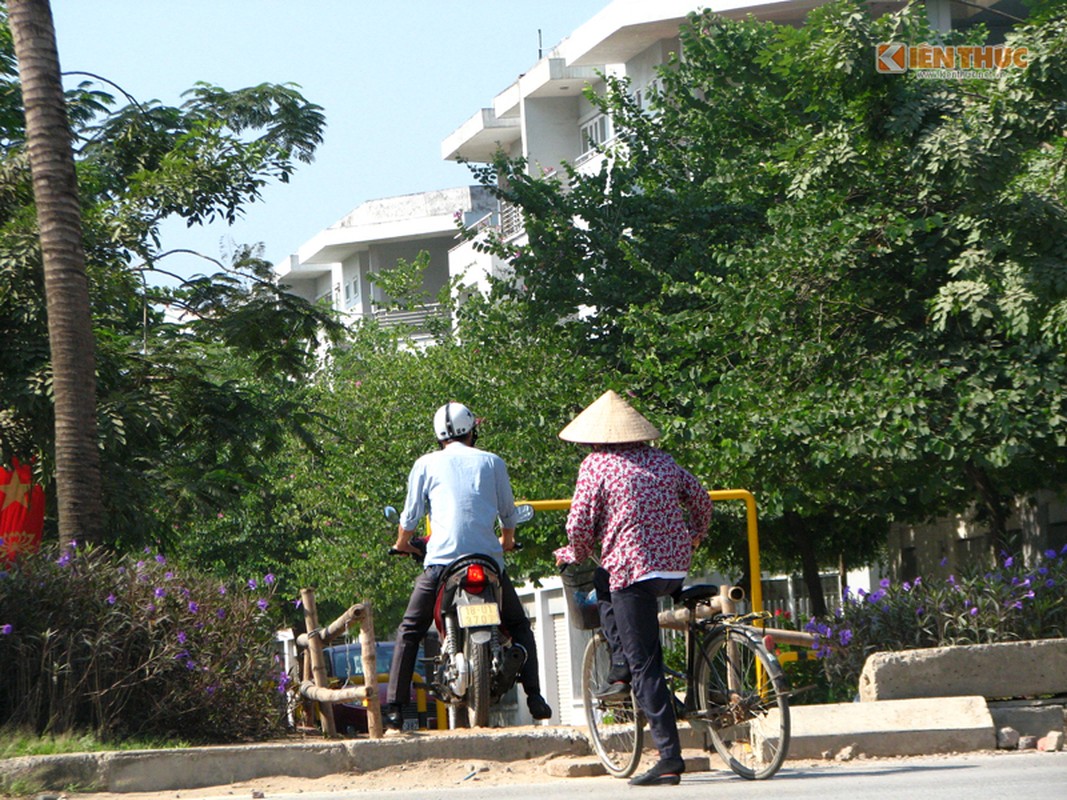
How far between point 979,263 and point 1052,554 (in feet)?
13.8

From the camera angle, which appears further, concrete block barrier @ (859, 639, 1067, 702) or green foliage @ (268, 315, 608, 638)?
green foliage @ (268, 315, 608, 638)

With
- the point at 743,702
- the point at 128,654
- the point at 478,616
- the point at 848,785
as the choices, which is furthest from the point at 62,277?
the point at 848,785

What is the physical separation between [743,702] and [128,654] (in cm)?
324

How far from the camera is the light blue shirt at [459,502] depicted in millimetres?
9078

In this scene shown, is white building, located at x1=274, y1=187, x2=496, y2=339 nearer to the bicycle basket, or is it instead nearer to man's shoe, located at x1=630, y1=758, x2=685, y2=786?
the bicycle basket

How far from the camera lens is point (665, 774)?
25.5 feet

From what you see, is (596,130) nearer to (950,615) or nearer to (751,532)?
(751,532)

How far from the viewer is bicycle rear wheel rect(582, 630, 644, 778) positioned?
8.34m

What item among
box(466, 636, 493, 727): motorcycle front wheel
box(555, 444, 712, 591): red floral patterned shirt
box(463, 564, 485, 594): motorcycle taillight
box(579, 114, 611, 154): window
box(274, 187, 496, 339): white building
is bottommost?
box(466, 636, 493, 727): motorcycle front wheel

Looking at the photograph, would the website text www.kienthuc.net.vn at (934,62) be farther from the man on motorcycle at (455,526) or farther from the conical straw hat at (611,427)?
the conical straw hat at (611,427)

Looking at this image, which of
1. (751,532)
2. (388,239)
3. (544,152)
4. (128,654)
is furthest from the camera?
(388,239)

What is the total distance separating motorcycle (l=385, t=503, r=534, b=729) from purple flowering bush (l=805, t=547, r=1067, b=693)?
2.57 metres

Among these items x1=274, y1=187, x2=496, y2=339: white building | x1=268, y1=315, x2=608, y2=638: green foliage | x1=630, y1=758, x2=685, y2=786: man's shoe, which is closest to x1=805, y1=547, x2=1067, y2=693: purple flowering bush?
x1=630, y1=758, x2=685, y2=786: man's shoe

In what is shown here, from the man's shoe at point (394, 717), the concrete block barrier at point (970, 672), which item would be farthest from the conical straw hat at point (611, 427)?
the concrete block barrier at point (970, 672)
